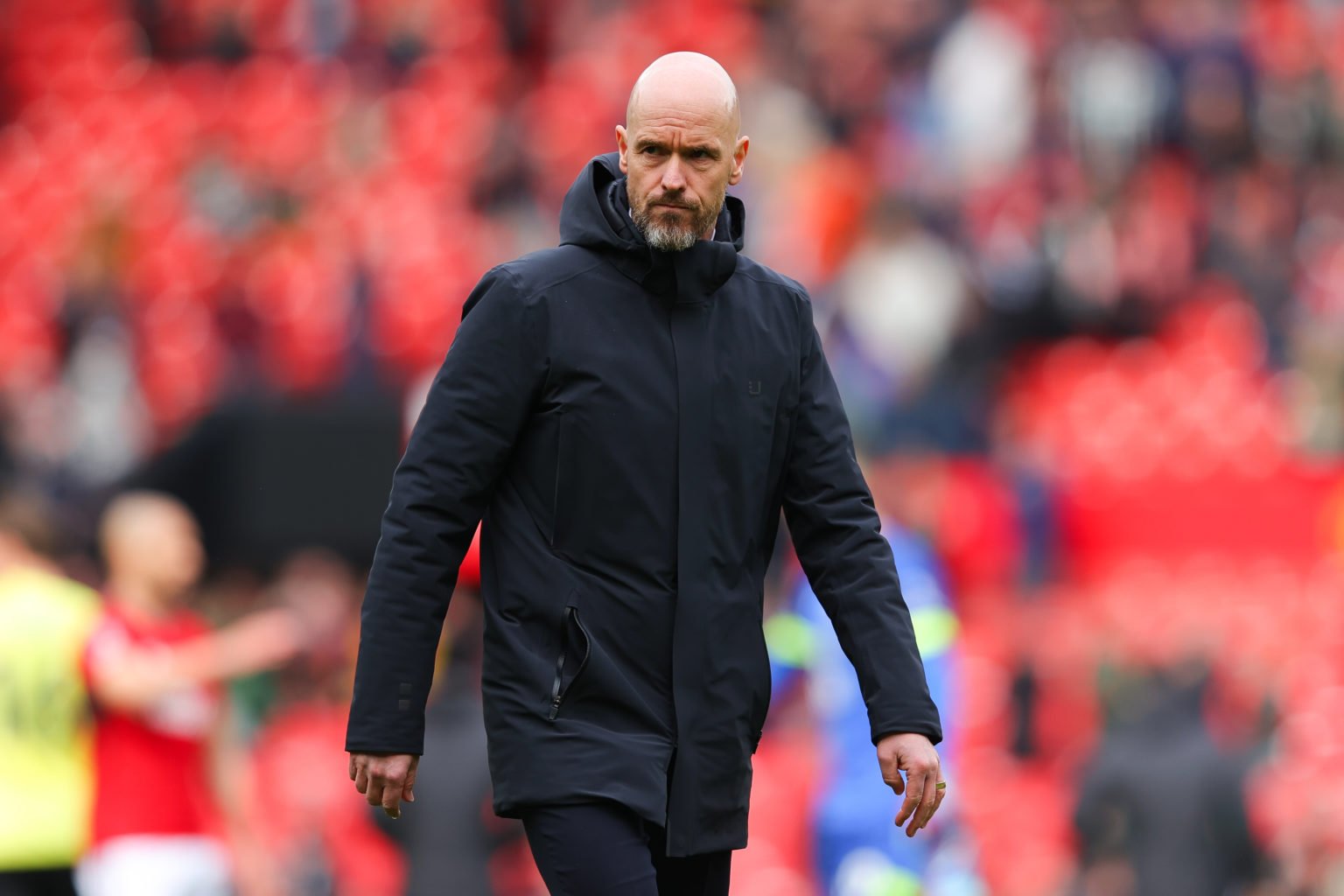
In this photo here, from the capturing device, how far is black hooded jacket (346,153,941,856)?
3.82 m

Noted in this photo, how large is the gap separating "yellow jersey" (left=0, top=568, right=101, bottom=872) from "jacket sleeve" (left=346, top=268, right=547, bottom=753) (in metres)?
3.44

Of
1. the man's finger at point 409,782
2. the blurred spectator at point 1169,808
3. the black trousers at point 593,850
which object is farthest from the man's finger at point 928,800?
the blurred spectator at point 1169,808

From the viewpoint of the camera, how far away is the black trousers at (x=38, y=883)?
6.85 m

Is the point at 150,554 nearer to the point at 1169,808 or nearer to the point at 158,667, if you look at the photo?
the point at 158,667

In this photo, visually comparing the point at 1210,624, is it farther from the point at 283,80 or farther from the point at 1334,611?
the point at 283,80

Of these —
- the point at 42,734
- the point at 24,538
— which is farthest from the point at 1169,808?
the point at 24,538

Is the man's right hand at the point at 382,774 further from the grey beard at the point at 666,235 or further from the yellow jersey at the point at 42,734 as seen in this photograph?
the yellow jersey at the point at 42,734

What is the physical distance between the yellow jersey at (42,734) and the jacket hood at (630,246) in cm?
355

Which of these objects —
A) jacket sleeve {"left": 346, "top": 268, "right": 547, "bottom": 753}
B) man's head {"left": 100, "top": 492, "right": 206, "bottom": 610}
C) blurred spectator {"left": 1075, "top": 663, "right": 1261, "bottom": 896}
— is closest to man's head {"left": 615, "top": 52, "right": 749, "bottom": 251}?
jacket sleeve {"left": 346, "top": 268, "right": 547, "bottom": 753}

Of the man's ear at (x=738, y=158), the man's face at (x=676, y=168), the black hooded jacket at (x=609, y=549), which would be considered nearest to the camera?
the black hooded jacket at (x=609, y=549)

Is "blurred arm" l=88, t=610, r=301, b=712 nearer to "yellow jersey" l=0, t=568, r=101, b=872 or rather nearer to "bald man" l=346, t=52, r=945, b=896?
"yellow jersey" l=0, t=568, r=101, b=872

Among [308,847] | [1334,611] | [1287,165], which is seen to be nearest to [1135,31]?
[1287,165]

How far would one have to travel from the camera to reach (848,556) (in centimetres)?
408

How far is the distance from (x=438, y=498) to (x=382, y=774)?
479 millimetres
